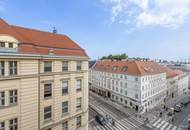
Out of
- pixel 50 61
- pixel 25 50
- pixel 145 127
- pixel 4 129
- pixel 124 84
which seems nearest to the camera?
pixel 4 129

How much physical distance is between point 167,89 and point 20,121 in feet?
239

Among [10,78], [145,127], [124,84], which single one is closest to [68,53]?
[10,78]

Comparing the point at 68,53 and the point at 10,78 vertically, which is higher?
the point at 68,53

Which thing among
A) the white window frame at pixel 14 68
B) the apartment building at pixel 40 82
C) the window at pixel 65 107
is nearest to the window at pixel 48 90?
the apartment building at pixel 40 82

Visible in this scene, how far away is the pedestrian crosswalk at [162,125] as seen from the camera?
4538 centimetres

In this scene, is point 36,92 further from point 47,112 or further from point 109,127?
point 109,127

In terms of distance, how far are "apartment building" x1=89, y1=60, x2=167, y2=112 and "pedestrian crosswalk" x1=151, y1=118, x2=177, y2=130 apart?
7.89 m

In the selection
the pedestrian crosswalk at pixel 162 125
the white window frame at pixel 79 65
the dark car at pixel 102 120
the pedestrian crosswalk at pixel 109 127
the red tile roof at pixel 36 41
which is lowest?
the pedestrian crosswalk at pixel 162 125

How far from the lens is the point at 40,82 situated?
73.2 ft

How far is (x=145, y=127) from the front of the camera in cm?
4509

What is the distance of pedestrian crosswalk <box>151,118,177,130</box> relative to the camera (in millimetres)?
45384

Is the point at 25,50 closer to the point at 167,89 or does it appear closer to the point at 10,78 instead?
the point at 10,78

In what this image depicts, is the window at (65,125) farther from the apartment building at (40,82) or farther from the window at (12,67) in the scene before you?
the window at (12,67)

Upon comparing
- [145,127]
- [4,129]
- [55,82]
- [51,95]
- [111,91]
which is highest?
[55,82]
